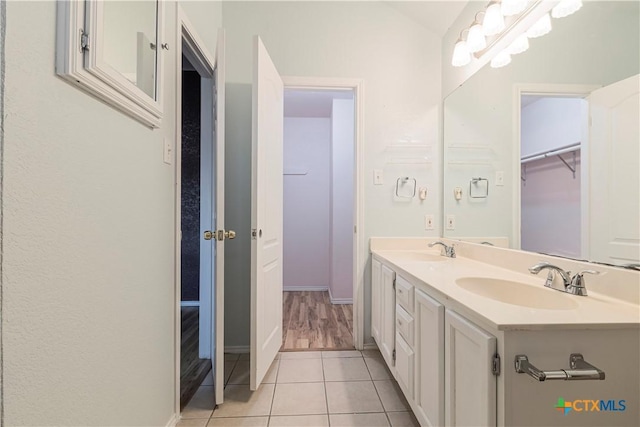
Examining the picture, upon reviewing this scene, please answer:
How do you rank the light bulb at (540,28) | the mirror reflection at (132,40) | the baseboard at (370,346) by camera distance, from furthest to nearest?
the baseboard at (370,346)
the light bulb at (540,28)
the mirror reflection at (132,40)

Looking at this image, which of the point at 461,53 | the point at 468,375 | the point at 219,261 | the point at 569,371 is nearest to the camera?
the point at 569,371

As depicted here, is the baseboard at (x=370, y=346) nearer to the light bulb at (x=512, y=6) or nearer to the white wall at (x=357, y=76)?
the white wall at (x=357, y=76)

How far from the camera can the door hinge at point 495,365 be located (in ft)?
2.42

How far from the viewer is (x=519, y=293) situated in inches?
45.2

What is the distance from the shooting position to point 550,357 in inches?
28.5

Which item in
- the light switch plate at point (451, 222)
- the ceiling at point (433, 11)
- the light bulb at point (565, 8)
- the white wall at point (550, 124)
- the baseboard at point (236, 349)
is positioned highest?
the ceiling at point (433, 11)

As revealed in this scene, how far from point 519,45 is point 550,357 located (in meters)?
1.49

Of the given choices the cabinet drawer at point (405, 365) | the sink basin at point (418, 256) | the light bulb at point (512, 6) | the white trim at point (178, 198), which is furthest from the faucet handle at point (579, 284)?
the white trim at point (178, 198)

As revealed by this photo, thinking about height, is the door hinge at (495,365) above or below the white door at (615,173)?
below

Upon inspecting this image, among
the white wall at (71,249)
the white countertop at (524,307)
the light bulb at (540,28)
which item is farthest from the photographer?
the light bulb at (540,28)

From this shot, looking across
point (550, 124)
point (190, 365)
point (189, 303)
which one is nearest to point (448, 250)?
point (550, 124)

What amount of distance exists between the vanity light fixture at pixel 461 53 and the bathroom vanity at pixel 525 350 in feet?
4.41

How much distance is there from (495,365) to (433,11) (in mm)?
2314

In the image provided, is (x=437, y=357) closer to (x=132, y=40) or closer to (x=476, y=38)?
(x=132, y=40)
